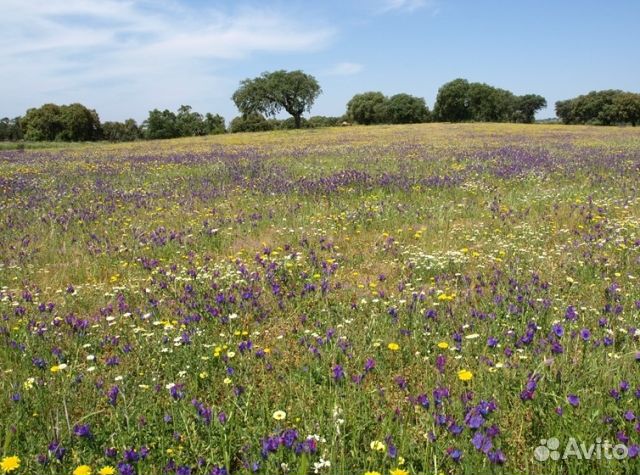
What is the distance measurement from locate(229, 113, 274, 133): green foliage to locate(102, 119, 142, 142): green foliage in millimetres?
27465

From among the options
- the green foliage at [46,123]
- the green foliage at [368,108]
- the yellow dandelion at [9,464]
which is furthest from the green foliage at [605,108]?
the yellow dandelion at [9,464]

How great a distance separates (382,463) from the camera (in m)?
2.63

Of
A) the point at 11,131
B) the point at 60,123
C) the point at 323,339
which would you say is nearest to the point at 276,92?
the point at 60,123

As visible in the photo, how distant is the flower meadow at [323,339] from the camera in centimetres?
268

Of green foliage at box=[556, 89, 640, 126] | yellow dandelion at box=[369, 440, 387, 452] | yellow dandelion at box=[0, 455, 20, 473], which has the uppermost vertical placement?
green foliage at box=[556, 89, 640, 126]

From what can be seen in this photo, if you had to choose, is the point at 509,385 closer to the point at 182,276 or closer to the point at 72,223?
the point at 182,276

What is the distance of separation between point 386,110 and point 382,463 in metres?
104

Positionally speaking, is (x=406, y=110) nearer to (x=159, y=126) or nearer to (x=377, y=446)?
(x=159, y=126)

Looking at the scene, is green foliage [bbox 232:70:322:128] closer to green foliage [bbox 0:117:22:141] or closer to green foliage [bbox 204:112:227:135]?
green foliage [bbox 204:112:227:135]

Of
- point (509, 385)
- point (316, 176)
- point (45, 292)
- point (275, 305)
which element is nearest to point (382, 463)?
point (509, 385)

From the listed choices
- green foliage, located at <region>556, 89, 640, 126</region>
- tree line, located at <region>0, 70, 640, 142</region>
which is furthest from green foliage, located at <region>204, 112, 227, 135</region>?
green foliage, located at <region>556, 89, 640, 126</region>

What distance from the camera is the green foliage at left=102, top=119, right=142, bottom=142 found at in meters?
105

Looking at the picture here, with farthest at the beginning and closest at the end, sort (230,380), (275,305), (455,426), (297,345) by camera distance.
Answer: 1. (275,305)
2. (297,345)
3. (230,380)
4. (455,426)

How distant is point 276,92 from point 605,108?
64773 mm
